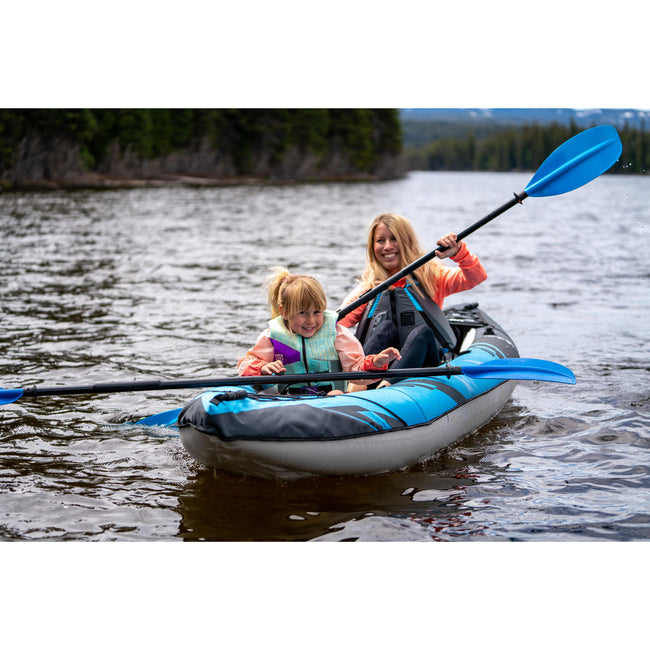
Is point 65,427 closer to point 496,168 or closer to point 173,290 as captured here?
point 173,290

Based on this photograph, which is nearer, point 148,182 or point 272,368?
point 272,368

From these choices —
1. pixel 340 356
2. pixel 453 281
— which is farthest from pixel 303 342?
pixel 453 281

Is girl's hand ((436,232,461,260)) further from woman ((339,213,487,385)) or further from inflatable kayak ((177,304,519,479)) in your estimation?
inflatable kayak ((177,304,519,479))

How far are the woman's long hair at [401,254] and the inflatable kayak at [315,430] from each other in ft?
2.66

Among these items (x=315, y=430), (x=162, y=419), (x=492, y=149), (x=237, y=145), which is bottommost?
(x=162, y=419)

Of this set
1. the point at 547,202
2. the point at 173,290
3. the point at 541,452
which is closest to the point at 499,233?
the point at 173,290

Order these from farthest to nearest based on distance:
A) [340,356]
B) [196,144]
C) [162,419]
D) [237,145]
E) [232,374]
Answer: [237,145] → [196,144] → [232,374] → [162,419] → [340,356]

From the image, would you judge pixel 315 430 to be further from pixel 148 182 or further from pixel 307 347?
pixel 148 182

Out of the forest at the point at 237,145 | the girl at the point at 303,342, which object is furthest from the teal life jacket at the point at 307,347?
the forest at the point at 237,145

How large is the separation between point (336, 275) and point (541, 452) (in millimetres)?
6607

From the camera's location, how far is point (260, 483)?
12.3ft

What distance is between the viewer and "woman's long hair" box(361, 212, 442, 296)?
15.5 feet

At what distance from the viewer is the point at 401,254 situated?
4754mm

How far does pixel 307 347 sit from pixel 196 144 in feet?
97.7
